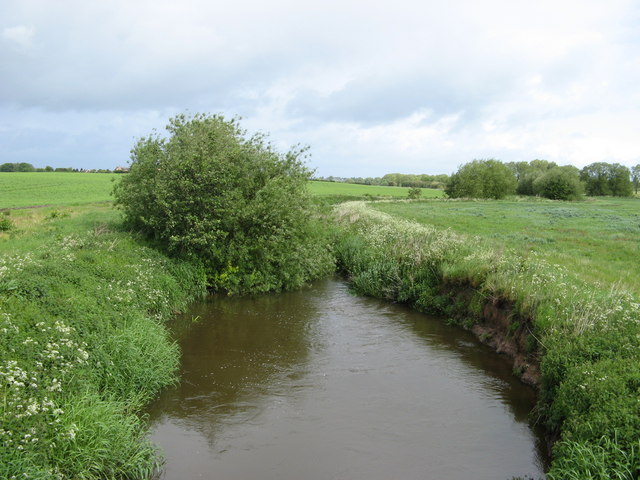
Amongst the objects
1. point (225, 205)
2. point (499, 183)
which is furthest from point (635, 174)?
point (225, 205)

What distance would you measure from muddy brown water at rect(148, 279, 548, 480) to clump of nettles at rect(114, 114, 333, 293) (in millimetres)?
4002

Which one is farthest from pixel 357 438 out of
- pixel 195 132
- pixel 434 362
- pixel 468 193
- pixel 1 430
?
pixel 468 193

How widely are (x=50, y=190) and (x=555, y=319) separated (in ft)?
202

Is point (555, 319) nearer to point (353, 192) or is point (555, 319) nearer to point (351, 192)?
point (351, 192)

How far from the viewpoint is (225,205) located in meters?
18.0

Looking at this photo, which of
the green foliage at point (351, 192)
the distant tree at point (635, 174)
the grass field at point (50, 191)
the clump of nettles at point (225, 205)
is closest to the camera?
the clump of nettles at point (225, 205)

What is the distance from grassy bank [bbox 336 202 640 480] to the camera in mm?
6723

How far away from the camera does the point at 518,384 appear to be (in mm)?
11148

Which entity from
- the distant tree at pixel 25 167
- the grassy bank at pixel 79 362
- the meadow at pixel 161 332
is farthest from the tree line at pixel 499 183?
the distant tree at pixel 25 167

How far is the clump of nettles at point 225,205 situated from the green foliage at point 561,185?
79.6 metres

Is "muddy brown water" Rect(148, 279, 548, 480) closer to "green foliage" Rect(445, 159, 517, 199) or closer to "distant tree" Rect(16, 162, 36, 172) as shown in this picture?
"green foliage" Rect(445, 159, 517, 199)

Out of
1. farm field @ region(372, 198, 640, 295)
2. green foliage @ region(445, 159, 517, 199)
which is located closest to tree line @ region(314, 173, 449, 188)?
green foliage @ region(445, 159, 517, 199)

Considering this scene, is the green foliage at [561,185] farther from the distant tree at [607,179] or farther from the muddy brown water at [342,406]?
the muddy brown water at [342,406]

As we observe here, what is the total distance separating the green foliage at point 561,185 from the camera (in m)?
85.6
